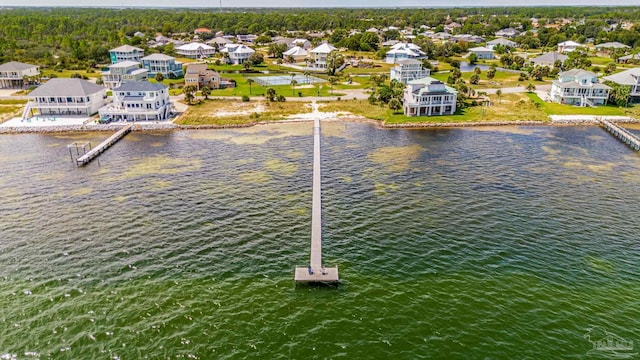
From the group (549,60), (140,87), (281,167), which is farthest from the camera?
(549,60)

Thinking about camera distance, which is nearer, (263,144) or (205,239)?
(205,239)

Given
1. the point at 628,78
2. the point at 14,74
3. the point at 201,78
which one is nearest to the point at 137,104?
the point at 201,78

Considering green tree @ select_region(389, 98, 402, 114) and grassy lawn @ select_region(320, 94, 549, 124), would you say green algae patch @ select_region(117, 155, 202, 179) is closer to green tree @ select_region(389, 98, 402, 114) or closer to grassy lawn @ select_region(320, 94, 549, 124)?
grassy lawn @ select_region(320, 94, 549, 124)

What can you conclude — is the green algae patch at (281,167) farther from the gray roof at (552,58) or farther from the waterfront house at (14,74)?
the gray roof at (552,58)

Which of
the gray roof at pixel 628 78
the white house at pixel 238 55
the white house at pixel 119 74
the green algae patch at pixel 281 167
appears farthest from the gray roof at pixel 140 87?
the gray roof at pixel 628 78

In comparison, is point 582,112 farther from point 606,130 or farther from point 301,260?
point 301,260

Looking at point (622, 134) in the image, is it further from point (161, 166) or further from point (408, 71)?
point (161, 166)

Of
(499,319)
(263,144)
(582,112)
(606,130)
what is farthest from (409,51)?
(499,319)
